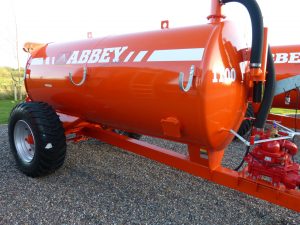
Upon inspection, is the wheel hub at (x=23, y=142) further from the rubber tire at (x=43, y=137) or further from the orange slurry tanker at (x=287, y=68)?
the orange slurry tanker at (x=287, y=68)

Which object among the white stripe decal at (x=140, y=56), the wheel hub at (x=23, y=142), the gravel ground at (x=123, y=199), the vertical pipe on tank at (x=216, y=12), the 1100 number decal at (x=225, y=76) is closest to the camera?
the 1100 number decal at (x=225, y=76)

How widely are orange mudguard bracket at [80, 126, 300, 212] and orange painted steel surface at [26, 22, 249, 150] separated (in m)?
0.20

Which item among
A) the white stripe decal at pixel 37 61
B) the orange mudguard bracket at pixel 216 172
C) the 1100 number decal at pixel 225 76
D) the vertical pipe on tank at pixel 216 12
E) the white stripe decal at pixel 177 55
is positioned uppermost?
the vertical pipe on tank at pixel 216 12

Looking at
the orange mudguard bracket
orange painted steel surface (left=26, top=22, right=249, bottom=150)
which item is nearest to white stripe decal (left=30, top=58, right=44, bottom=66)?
orange painted steel surface (left=26, top=22, right=249, bottom=150)

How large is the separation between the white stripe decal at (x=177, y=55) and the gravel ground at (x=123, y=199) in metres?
1.46

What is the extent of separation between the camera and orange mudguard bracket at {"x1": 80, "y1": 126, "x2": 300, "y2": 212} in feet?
7.53

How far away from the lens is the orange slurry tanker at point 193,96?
7.52 feet

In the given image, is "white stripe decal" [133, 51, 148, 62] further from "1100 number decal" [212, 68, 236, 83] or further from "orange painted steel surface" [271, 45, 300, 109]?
"orange painted steel surface" [271, 45, 300, 109]

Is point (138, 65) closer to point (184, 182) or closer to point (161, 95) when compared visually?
point (161, 95)

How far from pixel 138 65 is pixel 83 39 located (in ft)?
→ 4.03

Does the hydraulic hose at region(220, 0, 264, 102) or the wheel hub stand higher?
the hydraulic hose at region(220, 0, 264, 102)

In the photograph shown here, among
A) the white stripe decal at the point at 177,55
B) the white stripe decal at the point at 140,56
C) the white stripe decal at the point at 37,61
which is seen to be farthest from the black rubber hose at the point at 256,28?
the white stripe decal at the point at 37,61

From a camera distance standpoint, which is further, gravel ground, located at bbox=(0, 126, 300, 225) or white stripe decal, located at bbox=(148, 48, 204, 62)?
gravel ground, located at bbox=(0, 126, 300, 225)

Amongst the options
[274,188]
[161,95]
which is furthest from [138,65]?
Result: [274,188]
